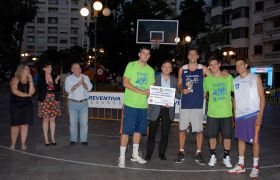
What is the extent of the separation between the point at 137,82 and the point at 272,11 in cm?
4433

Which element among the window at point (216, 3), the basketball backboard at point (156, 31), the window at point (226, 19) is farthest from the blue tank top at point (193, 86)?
the window at point (216, 3)

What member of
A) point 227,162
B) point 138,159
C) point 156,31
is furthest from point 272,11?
point 138,159

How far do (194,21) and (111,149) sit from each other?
57.0 m

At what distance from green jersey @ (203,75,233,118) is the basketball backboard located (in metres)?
14.7

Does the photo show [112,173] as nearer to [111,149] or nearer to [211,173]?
[211,173]

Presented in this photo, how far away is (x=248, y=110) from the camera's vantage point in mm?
7387

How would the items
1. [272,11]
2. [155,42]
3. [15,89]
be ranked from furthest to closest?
[272,11], [155,42], [15,89]

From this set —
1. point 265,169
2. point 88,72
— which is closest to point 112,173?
point 265,169

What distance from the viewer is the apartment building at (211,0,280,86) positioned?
48500mm

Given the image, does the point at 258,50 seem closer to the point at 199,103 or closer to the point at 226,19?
the point at 226,19

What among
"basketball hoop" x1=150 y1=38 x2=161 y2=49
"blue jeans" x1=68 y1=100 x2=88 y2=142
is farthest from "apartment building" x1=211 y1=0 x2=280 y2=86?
"blue jeans" x1=68 y1=100 x2=88 y2=142

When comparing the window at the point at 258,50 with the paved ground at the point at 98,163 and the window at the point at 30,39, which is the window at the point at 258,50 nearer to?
the paved ground at the point at 98,163

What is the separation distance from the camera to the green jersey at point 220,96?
789 cm

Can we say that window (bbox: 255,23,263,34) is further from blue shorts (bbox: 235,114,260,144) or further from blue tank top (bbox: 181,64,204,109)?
blue shorts (bbox: 235,114,260,144)
